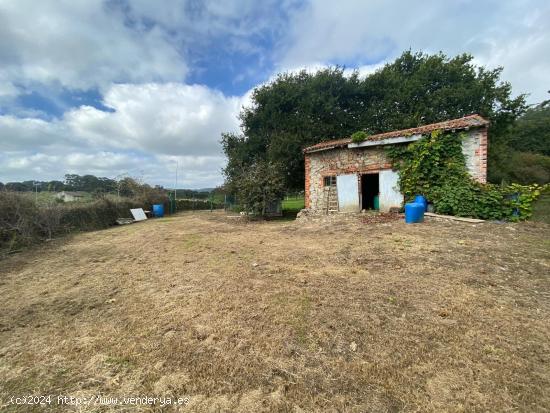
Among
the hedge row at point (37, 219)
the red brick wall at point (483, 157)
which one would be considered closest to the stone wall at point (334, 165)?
the red brick wall at point (483, 157)

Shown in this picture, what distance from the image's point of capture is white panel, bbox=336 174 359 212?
1123 cm

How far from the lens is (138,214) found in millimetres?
16031

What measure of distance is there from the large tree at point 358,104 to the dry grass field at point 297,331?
1112 centimetres

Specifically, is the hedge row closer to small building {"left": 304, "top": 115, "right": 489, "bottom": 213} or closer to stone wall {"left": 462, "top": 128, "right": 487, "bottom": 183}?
small building {"left": 304, "top": 115, "right": 489, "bottom": 213}

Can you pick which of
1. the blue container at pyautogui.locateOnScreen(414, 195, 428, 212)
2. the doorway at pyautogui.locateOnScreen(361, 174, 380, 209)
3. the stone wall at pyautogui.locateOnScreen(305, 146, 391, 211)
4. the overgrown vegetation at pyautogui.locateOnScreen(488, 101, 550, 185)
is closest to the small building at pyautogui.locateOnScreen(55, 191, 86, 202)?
the stone wall at pyautogui.locateOnScreen(305, 146, 391, 211)

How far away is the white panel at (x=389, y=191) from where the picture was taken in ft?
32.9

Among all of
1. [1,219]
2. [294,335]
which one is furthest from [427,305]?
[1,219]

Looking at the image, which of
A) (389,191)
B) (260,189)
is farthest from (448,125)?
(260,189)

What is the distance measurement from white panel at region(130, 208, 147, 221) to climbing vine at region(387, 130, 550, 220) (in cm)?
1394

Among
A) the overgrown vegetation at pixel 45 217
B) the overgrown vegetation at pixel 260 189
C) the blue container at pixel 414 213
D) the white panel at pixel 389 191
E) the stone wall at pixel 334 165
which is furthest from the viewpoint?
the overgrown vegetation at pixel 260 189

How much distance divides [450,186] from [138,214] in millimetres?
15790

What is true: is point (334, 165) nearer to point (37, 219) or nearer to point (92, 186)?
point (37, 219)

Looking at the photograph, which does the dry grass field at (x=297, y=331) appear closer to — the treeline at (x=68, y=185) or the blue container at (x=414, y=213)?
the blue container at (x=414, y=213)

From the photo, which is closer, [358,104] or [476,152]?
[476,152]
